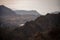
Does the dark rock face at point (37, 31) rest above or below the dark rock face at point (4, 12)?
below

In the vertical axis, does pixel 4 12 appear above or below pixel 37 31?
above

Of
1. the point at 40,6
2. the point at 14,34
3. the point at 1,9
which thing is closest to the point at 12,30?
the point at 14,34

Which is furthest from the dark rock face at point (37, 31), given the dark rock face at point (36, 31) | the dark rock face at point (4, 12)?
the dark rock face at point (4, 12)

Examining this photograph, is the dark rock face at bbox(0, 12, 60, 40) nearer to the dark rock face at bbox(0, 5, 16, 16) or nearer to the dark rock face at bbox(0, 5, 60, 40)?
the dark rock face at bbox(0, 5, 60, 40)

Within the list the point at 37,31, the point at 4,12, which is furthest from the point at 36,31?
the point at 4,12

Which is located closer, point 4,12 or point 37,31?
point 37,31

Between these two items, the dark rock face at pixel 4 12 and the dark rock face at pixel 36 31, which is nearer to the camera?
the dark rock face at pixel 36 31

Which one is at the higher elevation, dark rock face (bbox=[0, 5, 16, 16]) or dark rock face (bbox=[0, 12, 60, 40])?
dark rock face (bbox=[0, 5, 16, 16])

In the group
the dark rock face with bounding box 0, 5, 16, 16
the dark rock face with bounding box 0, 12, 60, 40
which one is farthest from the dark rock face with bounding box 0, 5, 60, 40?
the dark rock face with bounding box 0, 5, 16, 16

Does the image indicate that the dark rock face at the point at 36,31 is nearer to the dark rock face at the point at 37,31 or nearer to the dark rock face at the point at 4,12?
the dark rock face at the point at 37,31

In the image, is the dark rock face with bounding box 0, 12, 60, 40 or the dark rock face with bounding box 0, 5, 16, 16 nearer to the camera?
the dark rock face with bounding box 0, 12, 60, 40

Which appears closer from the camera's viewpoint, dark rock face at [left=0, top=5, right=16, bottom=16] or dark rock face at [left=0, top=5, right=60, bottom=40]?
dark rock face at [left=0, top=5, right=60, bottom=40]

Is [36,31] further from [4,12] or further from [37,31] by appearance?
[4,12]

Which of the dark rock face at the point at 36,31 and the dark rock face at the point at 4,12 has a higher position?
the dark rock face at the point at 4,12
